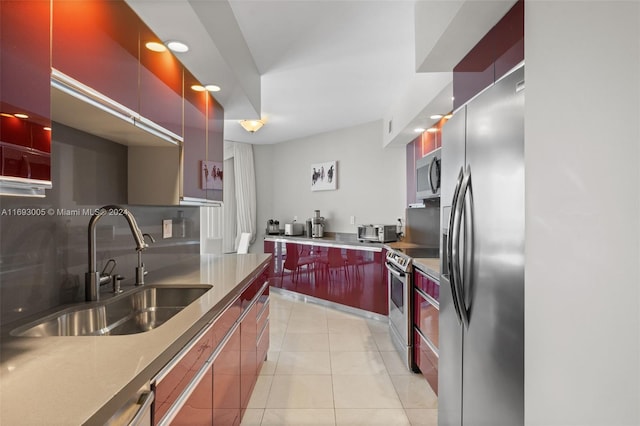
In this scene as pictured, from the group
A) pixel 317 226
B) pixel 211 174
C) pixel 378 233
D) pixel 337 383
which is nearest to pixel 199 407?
pixel 337 383

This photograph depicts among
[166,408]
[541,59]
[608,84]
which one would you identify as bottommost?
[166,408]

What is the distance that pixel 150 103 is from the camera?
1.56 metres

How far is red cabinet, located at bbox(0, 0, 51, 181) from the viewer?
2.52 ft

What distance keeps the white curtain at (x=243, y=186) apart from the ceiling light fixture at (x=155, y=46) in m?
4.23

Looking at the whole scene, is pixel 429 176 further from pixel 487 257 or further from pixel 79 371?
pixel 79 371

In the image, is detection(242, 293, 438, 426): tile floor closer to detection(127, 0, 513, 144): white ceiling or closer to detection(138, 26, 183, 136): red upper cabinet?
detection(138, 26, 183, 136): red upper cabinet

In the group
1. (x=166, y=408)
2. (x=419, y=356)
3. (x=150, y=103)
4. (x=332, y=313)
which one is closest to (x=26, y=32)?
(x=150, y=103)

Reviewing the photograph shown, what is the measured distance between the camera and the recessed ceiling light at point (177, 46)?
175 centimetres

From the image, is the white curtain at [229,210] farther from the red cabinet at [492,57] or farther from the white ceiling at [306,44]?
the red cabinet at [492,57]

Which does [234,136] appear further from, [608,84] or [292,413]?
[608,84]

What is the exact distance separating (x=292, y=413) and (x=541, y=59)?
7.21 feet

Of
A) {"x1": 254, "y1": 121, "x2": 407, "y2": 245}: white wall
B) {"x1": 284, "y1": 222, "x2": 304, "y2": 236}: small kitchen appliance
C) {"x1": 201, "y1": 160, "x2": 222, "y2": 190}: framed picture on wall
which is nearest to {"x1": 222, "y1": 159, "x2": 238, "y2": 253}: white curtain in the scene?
{"x1": 254, "y1": 121, "x2": 407, "y2": 245}: white wall

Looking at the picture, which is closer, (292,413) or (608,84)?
(608,84)

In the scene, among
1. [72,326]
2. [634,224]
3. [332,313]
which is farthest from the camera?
[332,313]
